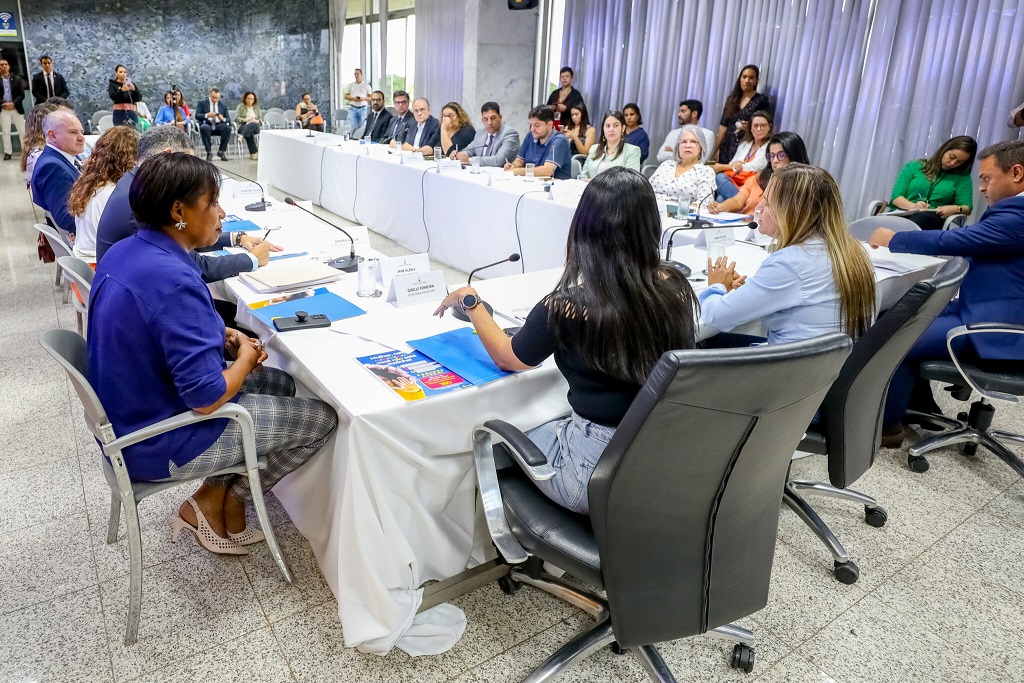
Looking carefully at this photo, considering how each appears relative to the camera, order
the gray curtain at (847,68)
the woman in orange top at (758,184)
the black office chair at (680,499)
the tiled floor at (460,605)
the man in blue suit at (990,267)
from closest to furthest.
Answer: the black office chair at (680,499) → the tiled floor at (460,605) → the man in blue suit at (990,267) → the woman in orange top at (758,184) → the gray curtain at (847,68)

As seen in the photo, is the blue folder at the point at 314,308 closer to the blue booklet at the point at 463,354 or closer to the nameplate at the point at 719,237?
the blue booklet at the point at 463,354

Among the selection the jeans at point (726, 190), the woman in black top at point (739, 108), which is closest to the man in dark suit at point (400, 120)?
the woman in black top at point (739, 108)

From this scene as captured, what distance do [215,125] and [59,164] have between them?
810 centimetres

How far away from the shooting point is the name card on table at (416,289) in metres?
2.00

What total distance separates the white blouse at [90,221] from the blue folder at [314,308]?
1.18m

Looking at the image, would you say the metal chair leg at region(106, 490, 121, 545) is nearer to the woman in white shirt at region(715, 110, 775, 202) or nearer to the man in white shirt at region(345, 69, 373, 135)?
the woman in white shirt at region(715, 110, 775, 202)

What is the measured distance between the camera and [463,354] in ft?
5.59

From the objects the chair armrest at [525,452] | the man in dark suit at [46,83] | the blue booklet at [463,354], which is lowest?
the chair armrest at [525,452]

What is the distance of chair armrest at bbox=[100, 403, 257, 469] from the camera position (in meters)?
1.44

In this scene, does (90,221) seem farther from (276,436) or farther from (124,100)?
(124,100)

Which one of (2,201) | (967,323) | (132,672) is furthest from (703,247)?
(2,201)

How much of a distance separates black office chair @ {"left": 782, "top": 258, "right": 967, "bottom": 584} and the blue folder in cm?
128

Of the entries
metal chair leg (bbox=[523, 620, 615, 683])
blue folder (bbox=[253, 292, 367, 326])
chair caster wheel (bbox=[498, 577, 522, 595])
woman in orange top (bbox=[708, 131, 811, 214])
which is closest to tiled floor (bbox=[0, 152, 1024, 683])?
chair caster wheel (bbox=[498, 577, 522, 595])

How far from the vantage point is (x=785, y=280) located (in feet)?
5.96
